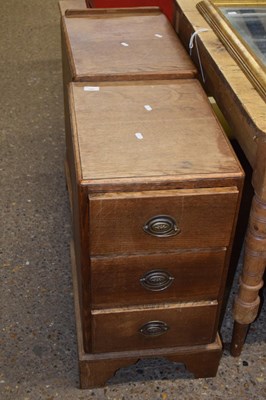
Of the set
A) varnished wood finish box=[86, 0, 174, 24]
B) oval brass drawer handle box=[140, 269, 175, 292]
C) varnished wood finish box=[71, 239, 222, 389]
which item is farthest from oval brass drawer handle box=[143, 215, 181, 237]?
varnished wood finish box=[86, 0, 174, 24]

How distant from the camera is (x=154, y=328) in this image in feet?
4.96

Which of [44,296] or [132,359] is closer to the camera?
[132,359]

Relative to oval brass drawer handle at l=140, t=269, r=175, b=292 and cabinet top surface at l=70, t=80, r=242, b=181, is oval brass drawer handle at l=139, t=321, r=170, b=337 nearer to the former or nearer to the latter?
oval brass drawer handle at l=140, t=269, r=175, b=292

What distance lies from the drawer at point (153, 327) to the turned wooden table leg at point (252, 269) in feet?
0.30

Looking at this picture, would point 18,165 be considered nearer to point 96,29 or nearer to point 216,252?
point 96,29

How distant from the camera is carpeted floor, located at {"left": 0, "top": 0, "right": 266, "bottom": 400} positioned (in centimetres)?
166

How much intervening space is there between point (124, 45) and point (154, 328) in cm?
84

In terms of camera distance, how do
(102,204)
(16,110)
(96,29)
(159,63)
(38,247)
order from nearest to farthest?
(102,204), (159,63), (96,29), (38,247), (16,110)

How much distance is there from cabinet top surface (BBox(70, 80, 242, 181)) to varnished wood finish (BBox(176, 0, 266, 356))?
5 cm

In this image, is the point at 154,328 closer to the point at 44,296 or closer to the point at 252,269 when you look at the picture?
the point at 252,269

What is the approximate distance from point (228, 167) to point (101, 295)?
428mm

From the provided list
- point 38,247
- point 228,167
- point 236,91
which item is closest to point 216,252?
point 228,167

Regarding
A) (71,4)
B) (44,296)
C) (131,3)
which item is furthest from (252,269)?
(131,3)

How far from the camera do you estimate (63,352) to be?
5.74 ft
